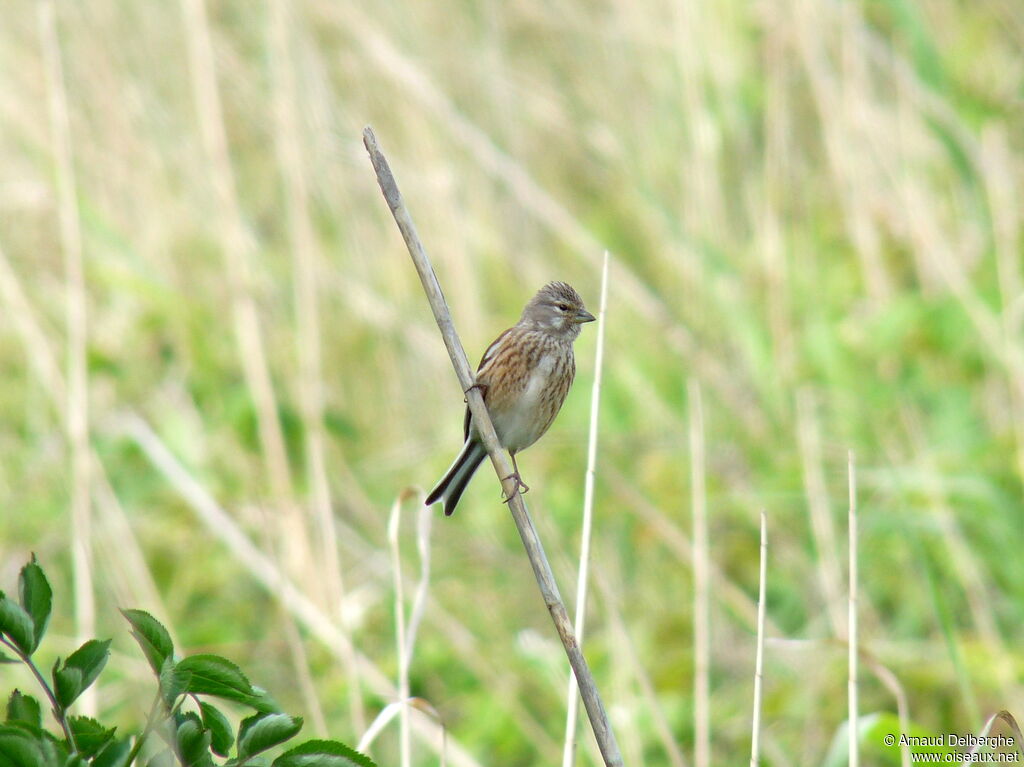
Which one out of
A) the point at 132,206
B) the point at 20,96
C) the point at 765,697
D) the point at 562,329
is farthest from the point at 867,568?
the point at 20,96

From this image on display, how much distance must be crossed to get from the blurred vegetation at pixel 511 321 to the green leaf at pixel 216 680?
187 cm

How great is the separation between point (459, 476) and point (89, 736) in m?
1.35

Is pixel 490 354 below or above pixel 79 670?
above

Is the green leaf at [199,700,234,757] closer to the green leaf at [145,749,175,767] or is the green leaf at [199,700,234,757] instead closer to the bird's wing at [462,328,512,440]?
the green leaf at [145,749,175,767]

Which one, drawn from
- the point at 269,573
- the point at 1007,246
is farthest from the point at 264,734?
the point at 1007,246

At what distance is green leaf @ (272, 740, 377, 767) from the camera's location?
1.02m

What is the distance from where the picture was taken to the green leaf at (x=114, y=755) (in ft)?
3.19

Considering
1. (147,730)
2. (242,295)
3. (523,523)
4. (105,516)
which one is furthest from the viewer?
(242,295)

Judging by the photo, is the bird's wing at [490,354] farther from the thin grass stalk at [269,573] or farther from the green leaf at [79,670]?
the green leaf at [79,670]

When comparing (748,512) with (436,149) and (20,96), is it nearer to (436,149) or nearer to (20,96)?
(436,149)

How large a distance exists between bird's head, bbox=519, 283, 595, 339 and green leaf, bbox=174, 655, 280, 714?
1.66 meters

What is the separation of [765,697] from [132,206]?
8.70 ft

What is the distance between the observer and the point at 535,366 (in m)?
2.65

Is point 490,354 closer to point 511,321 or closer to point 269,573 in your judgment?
point 269,573
